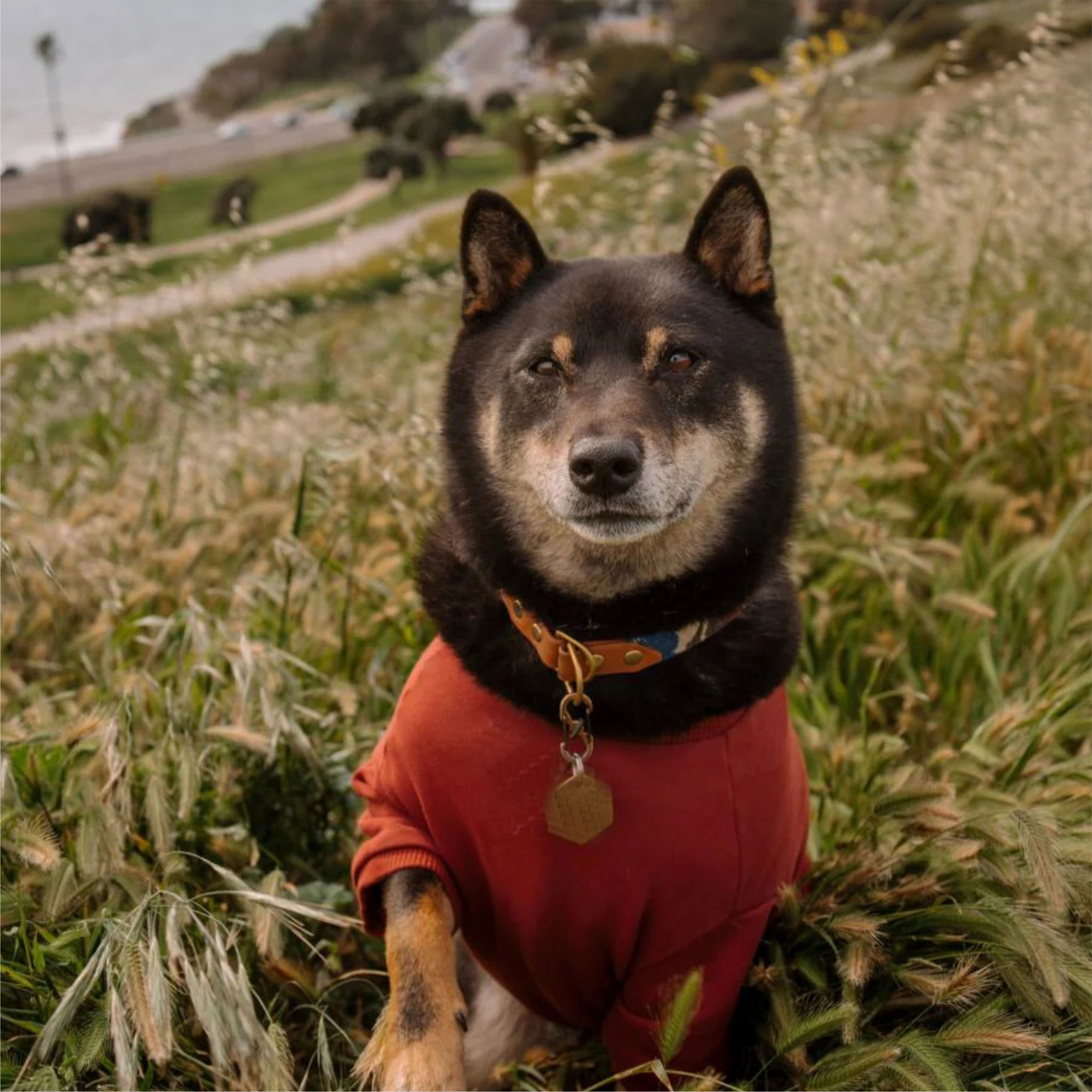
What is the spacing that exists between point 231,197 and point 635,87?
10.2 feet

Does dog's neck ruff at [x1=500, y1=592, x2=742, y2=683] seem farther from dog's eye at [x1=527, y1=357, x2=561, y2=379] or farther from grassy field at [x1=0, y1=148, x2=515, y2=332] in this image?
grassy field at [x1=0, y1=148, x2=515, y2=332]

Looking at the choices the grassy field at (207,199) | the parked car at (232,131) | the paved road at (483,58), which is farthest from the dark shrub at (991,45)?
the parked car at (232,131)

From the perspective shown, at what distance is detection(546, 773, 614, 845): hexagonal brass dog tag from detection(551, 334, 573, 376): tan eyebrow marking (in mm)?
923

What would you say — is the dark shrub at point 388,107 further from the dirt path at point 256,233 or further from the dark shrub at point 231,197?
the dark shrub at point 231,197

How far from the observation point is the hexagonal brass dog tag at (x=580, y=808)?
226cm

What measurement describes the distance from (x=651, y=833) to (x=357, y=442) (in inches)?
74.4

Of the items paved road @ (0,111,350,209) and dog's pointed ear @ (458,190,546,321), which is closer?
dog's pointed ear @ (458,190,546,321)

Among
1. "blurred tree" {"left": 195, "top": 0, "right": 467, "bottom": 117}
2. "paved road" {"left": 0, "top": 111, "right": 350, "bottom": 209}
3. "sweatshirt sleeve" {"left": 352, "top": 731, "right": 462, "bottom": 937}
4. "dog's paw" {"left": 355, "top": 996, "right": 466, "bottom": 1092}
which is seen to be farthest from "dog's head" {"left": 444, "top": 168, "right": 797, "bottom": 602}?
"blurred tree" {"left": 195, "top": 0, "right": 467, "bottom": 117}

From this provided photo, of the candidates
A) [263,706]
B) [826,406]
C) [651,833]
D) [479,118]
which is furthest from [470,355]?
[479,118]

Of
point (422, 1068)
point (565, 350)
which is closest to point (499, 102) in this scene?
point (565, 350)

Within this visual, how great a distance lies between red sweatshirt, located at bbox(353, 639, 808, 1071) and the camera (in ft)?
7.59

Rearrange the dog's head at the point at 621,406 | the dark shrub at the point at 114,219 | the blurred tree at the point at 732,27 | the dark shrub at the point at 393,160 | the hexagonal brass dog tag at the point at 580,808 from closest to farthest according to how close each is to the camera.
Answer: the hexagonal brass dog tag at the point at 580,808 < the dog's head at the point at 621,406 < the dark shrub at the point at 114,219 < the blurred tree at the point at 732,27 < the dark shrub at the point at 393,160

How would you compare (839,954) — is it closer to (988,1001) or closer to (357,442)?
(988,1001)

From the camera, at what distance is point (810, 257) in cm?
491
